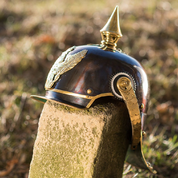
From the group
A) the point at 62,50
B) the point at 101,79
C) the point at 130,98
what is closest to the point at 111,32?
the point at 101,79

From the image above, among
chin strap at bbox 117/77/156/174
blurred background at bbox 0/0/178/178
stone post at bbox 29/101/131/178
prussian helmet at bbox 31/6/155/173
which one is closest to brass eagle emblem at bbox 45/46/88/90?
prussian helmet at bbox 31/6/155/173

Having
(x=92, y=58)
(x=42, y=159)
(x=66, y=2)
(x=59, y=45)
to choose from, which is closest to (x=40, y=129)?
(x=42, y=159)

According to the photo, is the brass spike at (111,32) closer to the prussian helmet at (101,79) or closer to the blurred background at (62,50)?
the prussian helmet at (101,79)

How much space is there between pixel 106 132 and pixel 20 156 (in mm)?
1259

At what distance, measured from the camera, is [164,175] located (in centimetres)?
231

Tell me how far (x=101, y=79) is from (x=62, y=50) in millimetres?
3519

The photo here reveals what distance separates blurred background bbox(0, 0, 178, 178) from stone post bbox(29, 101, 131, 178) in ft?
1.75

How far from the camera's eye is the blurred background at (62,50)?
8.23ft

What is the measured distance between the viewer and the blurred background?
251cm

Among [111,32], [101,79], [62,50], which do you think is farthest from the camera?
[62,50]

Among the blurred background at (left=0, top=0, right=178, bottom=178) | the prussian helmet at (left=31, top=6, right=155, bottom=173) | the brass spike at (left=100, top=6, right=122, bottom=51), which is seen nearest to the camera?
the prussian helmet at (left=31, top=6, right=155, bottom=173)

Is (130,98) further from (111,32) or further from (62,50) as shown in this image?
(62,50)

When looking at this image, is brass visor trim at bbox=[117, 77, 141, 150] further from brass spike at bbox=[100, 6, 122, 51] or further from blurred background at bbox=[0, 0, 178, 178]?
blurred background at bbox=[0, 0, 178, 178]

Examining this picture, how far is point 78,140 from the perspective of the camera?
154cm
